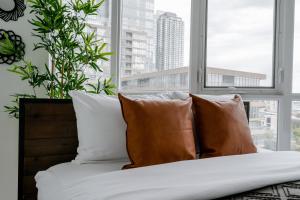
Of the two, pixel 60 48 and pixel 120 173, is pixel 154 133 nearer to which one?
pixel 120 173

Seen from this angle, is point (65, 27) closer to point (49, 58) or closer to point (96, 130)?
point (49, 58)

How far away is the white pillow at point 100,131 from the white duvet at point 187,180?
30cm

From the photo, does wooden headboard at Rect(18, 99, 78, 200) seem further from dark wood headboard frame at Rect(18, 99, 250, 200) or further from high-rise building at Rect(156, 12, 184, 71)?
high-rise building at Rect(156, 12, 184, 71)

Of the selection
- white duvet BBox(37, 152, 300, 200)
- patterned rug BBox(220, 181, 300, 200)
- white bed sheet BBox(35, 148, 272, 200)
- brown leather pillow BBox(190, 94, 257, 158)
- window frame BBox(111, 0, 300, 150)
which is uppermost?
window frame BBox(111, 0, 300, 150)

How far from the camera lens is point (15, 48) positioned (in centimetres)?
235

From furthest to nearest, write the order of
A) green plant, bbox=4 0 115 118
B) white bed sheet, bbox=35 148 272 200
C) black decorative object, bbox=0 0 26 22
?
black decorative object, bbox=0 0 26 22
green plant, bbox=4 0 115 118
white bed sheet, bbox=35 148 272 200

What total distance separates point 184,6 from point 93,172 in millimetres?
2001

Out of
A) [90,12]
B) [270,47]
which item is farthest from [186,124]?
[270,47]

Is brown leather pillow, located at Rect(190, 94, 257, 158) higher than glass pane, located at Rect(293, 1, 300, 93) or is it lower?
lower

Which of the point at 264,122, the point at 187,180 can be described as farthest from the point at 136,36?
the point at 187,180

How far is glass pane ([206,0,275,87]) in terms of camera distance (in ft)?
9.32

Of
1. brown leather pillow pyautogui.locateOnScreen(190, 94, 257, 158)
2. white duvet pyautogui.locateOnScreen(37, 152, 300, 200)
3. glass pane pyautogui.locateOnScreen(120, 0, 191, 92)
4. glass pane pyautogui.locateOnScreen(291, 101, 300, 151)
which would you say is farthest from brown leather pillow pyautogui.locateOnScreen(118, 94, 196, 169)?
glass pane pyautogui.locateOnScreen(291, 101, 300, 151)

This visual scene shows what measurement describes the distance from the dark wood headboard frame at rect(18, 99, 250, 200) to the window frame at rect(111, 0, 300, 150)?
1.03m

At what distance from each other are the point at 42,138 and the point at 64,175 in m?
0.42
